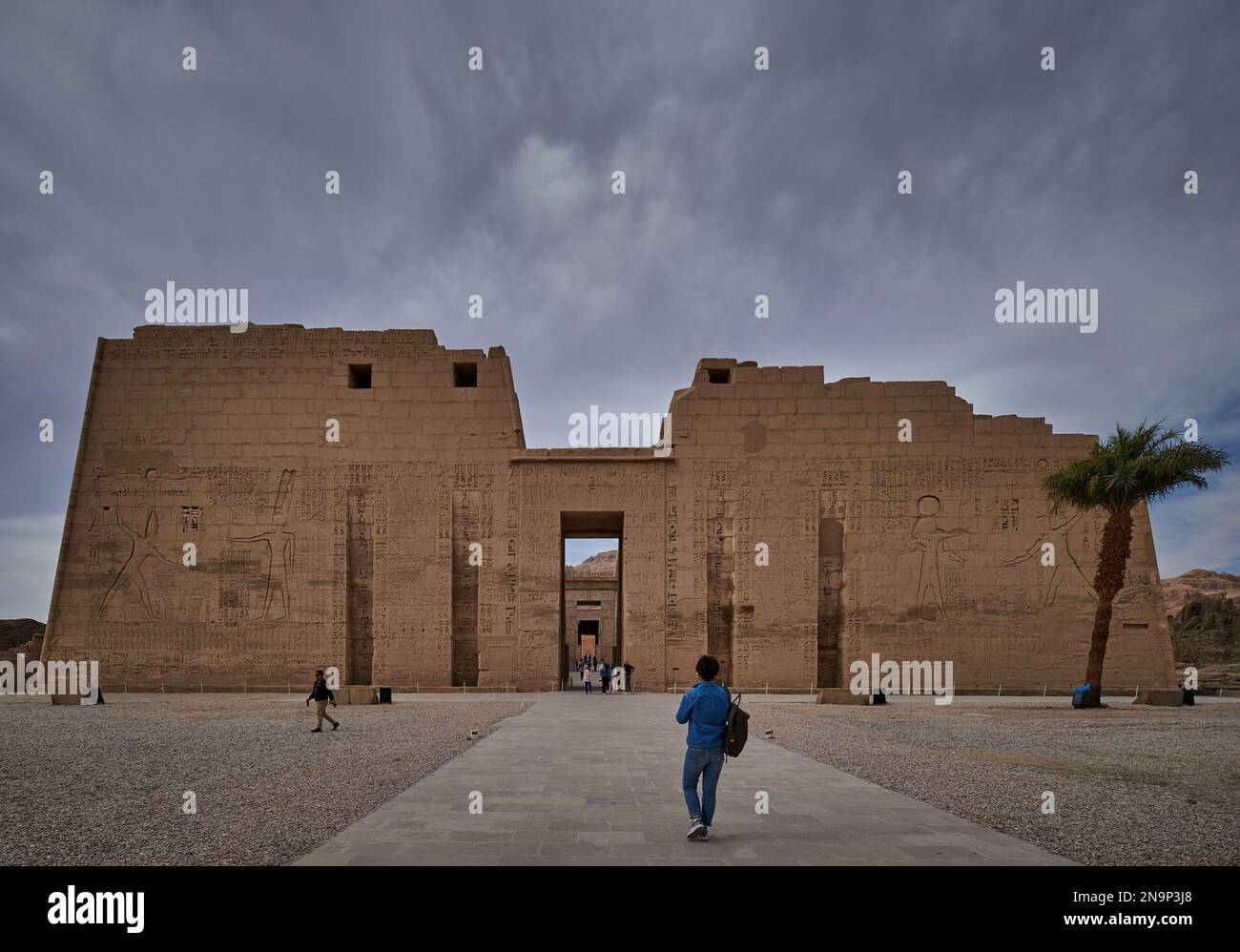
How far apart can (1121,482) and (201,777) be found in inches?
708

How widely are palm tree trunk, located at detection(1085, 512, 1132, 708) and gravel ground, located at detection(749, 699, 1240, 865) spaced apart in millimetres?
1074

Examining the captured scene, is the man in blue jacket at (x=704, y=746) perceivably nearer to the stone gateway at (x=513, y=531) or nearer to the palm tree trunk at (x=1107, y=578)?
the palm tree trunk at (x=1107, y=578)

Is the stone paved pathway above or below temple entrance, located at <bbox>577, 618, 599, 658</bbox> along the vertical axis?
above

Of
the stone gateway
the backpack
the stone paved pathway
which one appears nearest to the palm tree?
the stone gateway

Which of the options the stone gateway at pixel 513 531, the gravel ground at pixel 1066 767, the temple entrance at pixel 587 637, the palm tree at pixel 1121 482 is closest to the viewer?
the gravel ground at pixel 1066 767

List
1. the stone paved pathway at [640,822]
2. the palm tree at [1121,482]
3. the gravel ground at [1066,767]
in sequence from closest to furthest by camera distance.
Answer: the stone paved pathway at [640,822], the gravel ground at [1066,767], the palm tree at [1121,482]

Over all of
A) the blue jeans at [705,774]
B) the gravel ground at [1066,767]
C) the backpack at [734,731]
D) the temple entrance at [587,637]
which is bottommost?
the temple entrance at [587,637]

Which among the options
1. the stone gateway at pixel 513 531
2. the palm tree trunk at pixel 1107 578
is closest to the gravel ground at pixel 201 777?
the stone gateway at pixel 513 531

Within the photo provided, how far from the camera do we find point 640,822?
17.8 feet

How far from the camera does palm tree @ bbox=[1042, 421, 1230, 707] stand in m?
15.3

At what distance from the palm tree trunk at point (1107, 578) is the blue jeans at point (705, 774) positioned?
14.5 m

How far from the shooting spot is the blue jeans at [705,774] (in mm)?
4926

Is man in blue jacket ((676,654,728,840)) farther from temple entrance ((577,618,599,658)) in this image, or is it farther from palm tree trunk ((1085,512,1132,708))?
temple entrance ((577,618,599,658))
